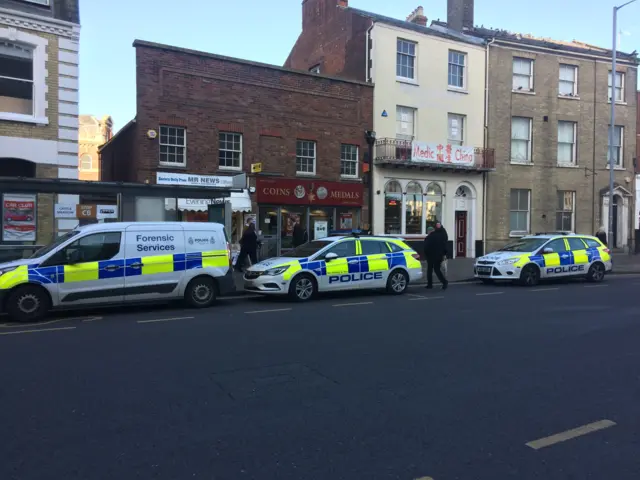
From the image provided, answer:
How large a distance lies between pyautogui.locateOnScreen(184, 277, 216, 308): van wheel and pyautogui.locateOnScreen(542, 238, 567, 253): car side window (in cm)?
1022

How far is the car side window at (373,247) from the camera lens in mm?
13125

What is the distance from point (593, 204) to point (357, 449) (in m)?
28.0

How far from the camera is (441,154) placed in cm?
2347

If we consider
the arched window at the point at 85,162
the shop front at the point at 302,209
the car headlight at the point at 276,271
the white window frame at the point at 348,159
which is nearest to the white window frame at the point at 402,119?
the white window frame at the point at 348,159

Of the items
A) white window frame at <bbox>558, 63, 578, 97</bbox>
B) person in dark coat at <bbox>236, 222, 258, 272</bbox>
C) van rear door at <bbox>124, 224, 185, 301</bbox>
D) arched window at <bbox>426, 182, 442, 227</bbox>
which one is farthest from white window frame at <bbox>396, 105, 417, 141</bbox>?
van rear door at <bbox>124, 224, 185, 301</bbox>

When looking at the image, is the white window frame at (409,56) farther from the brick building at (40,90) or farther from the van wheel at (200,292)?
the van wheel at (200,292)

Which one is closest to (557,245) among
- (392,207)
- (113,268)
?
(392,207)

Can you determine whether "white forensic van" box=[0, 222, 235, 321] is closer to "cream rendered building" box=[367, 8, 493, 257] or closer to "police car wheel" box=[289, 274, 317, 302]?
"police car wheel" box=[289, 274, 317, 302]

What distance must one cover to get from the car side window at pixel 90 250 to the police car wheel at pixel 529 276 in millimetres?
10987

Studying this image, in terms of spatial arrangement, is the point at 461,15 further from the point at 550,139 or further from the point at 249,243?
the point at 249,243

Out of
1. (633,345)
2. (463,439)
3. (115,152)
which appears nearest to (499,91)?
(115,152)

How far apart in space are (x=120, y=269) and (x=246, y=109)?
10799 millimetres

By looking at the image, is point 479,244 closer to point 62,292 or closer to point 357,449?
point 62,292

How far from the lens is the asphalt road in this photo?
Answer: 375 centimetres
